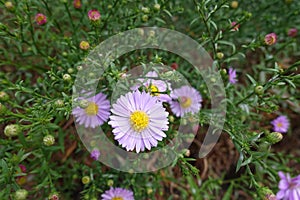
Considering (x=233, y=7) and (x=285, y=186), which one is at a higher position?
(x=233, y=7)

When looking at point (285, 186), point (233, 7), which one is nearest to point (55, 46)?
point (233, 7)

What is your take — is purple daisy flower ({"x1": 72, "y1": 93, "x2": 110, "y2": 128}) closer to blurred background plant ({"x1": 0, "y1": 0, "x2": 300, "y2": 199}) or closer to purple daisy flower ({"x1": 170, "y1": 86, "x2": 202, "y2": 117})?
blurred background plant ({"x1": 0, "y1": 0, "x2": 300, "y2": 199})

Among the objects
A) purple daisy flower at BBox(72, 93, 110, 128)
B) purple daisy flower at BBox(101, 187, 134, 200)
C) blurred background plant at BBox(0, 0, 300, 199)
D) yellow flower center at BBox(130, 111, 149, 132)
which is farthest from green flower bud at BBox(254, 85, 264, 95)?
purple daisy flower at BBox(101, 187, 134, 200)

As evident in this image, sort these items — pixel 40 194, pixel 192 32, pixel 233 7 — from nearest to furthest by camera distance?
pixel 40 194
pixel 233 7
pixel 192 32

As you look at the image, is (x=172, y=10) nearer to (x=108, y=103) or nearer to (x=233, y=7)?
(x=233, y=7)

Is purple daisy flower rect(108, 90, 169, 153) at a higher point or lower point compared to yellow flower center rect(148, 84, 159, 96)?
lower

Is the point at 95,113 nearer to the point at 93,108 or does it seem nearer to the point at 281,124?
the point at 93,108

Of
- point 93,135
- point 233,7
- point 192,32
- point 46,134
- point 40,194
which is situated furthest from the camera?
point 192,32
